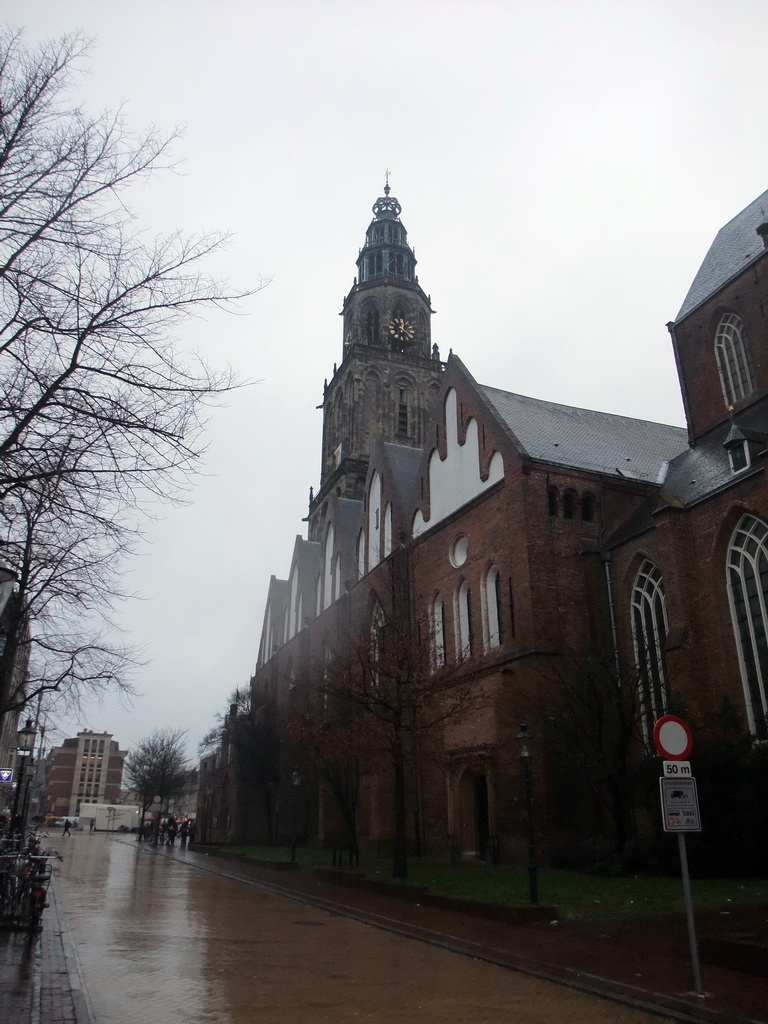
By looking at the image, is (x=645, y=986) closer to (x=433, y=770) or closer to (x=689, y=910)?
(x=689, y=910)

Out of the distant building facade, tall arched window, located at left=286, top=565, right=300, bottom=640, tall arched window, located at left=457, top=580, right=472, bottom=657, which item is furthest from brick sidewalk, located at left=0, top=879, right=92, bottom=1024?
the distant building facade

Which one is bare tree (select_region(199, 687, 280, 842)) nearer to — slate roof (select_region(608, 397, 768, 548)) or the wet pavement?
slate roof (select_region(608, 397, 768, 548))

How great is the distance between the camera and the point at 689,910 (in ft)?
29.3

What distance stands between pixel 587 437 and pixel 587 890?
1854 centimetres

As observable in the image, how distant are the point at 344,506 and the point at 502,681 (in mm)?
24500

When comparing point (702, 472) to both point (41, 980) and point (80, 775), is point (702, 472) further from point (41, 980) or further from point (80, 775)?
point (80, 775)

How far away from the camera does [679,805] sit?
930 centimetres

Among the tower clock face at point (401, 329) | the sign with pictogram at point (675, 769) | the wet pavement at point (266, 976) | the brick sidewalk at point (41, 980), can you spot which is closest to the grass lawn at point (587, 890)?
the wet pavement at point (266, 976)

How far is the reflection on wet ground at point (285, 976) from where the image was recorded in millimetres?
8094

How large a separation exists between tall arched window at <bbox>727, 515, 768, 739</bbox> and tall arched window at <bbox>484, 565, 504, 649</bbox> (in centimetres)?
747

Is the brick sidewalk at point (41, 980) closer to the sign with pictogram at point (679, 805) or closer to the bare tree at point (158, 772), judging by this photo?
the sign with pictogram at point (679, 805)

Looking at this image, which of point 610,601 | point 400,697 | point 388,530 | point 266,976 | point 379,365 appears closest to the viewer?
point 266,976

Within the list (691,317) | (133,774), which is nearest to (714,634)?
(691,317)

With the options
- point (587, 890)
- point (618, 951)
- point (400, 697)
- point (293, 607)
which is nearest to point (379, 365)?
point (293, 607)
